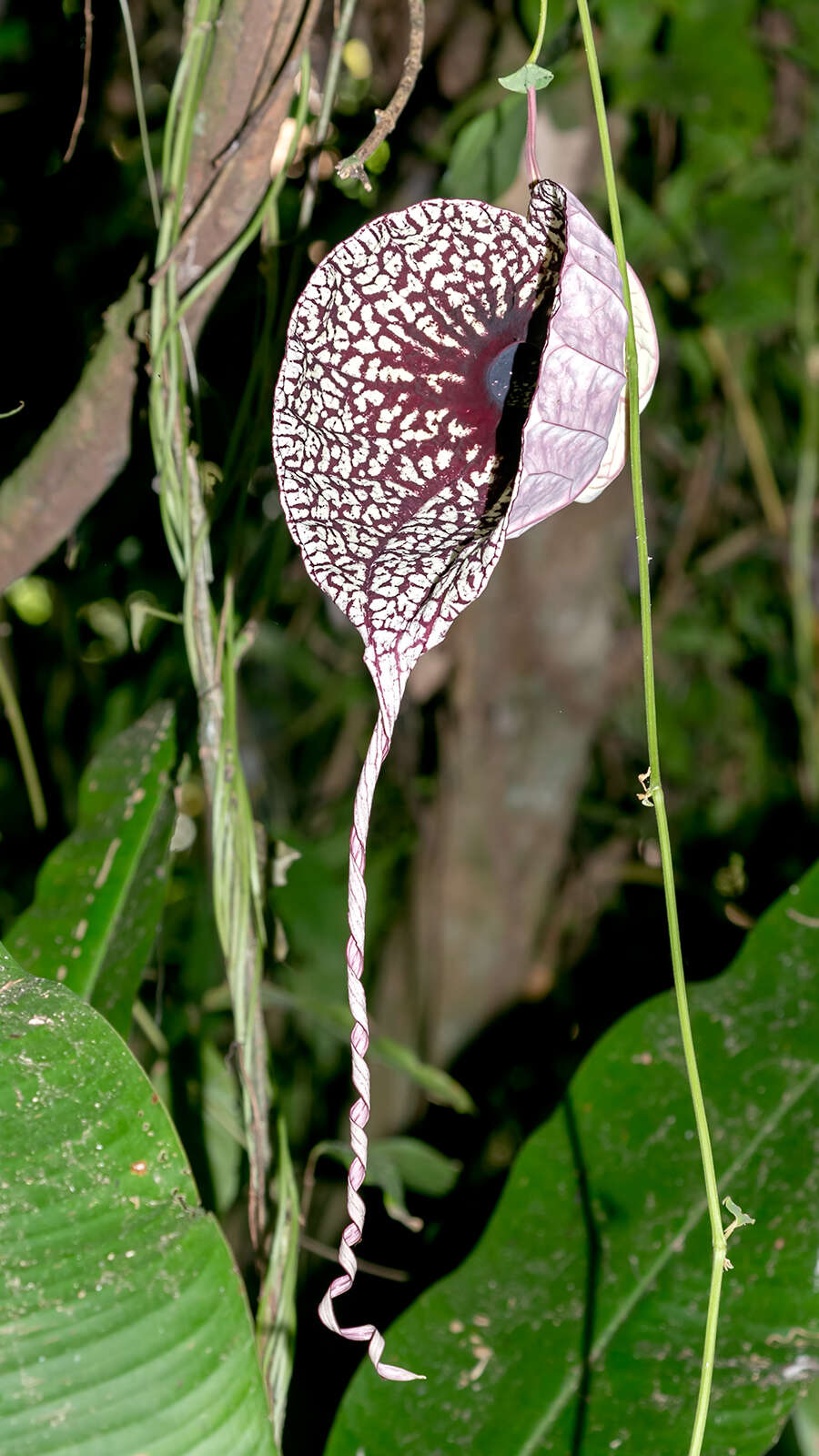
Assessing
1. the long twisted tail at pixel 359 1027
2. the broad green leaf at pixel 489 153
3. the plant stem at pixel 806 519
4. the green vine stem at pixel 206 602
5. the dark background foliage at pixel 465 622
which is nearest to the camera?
the long twisted tail at pixel 359 1027

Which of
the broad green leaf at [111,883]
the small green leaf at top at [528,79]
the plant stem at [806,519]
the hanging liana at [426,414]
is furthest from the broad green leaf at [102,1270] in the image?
the plant stem at [806,519]

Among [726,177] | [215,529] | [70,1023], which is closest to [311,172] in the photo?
[215,529]

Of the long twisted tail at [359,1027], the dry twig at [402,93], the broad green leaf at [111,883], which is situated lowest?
the broad green leaf at [111,883]

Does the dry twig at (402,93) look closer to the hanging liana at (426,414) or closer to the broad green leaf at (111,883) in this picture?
the hanging liana at (426,414)

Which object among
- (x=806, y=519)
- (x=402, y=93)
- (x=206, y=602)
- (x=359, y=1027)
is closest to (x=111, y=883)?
(x=206, y=602)

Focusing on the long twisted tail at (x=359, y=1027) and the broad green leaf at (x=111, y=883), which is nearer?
the long twisted tail at (x=359, y=1027)

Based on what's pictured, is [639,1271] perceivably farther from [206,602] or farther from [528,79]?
[528,79]

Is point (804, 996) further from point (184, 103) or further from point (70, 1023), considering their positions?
point (184, 103)
